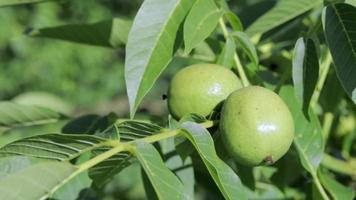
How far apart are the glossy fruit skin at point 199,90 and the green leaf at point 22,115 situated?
48 centimetres

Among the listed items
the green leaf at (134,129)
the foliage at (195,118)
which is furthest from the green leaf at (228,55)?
the green leaf at (134,129)

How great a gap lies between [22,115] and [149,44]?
56cm

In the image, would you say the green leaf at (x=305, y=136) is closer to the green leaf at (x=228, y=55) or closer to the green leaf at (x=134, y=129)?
the green leaf at (x=228, y=55)

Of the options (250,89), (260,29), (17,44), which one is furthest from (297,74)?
(17,44)

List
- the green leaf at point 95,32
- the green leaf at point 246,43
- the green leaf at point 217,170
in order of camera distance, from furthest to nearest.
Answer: the green leaf at point 95,32 < the green leaf at point 246,43 < the green leaf at point 217,170

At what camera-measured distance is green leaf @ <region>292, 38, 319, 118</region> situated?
1.30 metres

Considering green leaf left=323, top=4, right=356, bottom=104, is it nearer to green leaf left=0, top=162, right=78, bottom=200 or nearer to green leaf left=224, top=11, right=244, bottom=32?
green leaf left=224, top=11, right=244, bottom=32

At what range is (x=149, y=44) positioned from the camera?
1.22m

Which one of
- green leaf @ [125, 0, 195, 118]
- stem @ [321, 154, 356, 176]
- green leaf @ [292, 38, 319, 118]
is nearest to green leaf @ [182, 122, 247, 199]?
green leaf @ [125, 0, 195, 118]

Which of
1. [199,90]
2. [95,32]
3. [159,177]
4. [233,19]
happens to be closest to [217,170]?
[159,177]

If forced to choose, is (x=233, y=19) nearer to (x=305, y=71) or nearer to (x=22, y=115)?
(x=305, y=71)

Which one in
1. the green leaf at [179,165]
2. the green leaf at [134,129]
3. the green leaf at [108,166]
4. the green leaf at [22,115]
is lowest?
the green leaf at [179,165]

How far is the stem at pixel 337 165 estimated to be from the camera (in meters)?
1.73

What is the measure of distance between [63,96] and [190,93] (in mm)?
4867
